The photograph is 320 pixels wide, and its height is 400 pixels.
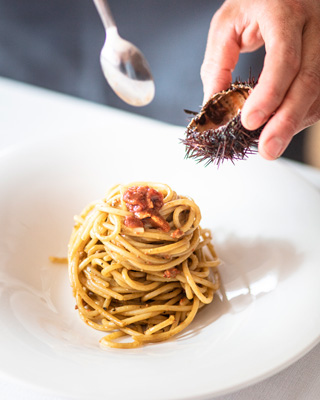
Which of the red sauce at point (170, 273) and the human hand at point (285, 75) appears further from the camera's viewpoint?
the red sauce at point (170, 273)

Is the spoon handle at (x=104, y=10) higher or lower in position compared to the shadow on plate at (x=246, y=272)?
higher

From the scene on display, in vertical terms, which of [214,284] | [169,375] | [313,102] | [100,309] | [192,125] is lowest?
[100,309]

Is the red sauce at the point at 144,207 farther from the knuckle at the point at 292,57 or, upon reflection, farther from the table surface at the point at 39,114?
the table surface at the point at 39,114

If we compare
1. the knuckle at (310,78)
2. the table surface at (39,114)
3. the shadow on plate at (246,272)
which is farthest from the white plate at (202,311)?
the knuckle at (310,78)

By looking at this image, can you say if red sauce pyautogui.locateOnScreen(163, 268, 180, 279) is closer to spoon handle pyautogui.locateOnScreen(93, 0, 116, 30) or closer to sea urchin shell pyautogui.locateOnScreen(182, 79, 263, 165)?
sea urchin shell pyautogui.locateOnScreen(182, 79, 263, 165)

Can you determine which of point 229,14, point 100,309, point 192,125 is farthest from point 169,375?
point 229,14

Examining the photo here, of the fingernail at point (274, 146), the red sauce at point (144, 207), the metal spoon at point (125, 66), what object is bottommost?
the red sauce at point (144, 207)

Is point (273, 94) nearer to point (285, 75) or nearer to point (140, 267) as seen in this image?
point (285, 75)

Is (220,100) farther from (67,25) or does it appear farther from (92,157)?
(67,25)
